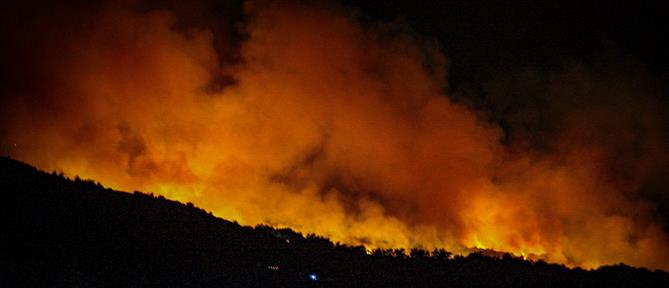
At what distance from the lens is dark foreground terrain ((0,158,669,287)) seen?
10.8 m

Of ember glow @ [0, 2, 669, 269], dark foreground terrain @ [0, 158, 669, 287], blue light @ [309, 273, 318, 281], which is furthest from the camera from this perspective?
ember glow @ [0, 2, 669, 269]

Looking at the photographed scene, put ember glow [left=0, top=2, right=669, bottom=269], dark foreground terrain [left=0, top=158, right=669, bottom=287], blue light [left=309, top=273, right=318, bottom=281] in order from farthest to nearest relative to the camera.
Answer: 1. ember glow [left=0, top=2, right=669, bottom=269]
2. blue light [left=309, top=273, right=318, bottom=281]
3. dark foreground terrain [left=0, top=158, right=669, bottom=287]

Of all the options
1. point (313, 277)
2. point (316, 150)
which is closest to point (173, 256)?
point (313, 277)

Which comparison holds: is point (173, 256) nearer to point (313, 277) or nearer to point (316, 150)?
point (313, 277)

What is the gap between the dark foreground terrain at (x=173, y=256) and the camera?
10773 millimetres

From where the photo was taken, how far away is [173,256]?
41.3ft

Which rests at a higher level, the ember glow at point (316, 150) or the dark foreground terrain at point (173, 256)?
the ember glow at point (316, 150)

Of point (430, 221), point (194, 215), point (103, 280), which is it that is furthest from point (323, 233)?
point (103, 280)

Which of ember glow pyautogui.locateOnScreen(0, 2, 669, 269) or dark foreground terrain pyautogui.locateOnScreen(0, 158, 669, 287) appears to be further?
ember glow pyautogui.locateOnScreen(0, 2, 669, 269)

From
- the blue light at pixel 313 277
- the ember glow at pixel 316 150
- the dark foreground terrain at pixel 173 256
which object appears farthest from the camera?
the ember glow at pixel 316 150

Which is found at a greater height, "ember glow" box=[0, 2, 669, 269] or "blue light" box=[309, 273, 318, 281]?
"ember glow" box=[0, 2, 669, 269]

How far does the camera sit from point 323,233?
915 inches

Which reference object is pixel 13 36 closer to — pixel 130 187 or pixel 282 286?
pixel 130 187

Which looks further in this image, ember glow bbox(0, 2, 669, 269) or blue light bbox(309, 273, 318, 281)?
ember glow bbox(0, 2, 669, 269)
